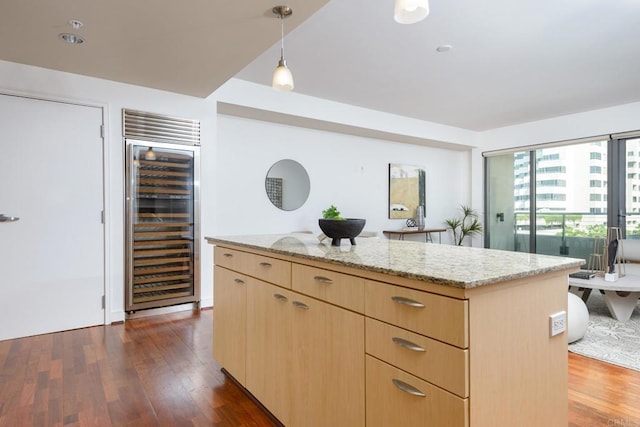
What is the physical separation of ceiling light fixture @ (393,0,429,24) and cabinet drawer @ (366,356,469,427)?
1384mm

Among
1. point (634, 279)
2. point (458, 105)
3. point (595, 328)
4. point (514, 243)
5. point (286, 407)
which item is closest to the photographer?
point (286, 407)

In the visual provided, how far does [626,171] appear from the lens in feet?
17.4

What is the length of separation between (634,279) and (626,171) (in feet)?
8.13

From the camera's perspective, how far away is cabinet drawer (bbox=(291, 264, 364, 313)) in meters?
1.36

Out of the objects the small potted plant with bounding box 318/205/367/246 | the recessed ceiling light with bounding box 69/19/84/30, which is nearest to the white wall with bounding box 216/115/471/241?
the recessed ceiling light with bounding box 69/19/84/30

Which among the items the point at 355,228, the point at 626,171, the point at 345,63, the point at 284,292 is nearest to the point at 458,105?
the point at 345,63

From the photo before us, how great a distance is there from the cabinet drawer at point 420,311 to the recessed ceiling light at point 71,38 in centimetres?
273

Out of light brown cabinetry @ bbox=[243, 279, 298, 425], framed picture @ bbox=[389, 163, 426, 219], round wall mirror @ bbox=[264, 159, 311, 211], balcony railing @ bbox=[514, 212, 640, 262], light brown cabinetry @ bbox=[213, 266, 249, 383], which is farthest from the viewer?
framed picture @ bbox=[389, 163, 426, 219]

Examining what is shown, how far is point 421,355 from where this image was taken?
1119 mm

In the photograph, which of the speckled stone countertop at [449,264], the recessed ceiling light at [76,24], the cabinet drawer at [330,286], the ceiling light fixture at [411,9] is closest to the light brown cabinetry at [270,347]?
the cabinet drawer at [330,286]

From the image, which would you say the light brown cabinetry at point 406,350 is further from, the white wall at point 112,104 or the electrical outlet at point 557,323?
the white wall at point 112,104

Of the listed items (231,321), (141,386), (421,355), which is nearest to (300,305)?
(421,355)

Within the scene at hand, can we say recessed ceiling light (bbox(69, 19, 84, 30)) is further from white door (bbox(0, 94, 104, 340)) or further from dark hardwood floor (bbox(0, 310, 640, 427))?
dark hardwood floor (bbox(0, 310, 640, 427))

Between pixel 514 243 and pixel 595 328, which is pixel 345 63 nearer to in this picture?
pixel 595 328
